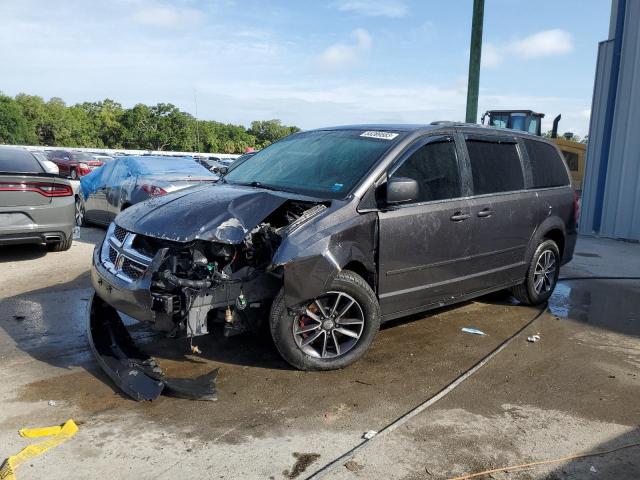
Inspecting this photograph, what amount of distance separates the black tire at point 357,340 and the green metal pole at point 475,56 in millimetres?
7126

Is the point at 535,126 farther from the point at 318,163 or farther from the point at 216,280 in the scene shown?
the point at 216,280

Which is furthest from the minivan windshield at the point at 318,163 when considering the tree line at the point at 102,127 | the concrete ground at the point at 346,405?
the tree line at the point at 102,127

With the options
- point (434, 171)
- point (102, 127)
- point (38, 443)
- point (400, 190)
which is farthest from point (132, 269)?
point (102, 127)

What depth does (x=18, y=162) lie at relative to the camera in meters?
7.59

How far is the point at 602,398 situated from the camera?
3.88 m

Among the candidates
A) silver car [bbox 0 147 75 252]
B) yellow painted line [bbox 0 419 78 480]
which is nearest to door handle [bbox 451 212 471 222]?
yellow painted line [bbox 0 419 78 480]

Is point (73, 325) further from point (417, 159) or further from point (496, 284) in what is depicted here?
point (496, 284)

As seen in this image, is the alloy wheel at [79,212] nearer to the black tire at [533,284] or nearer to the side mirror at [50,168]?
the side mirror at [50,168]

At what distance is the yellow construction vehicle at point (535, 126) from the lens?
61.1ft

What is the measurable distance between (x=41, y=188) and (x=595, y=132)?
10674 millimetres

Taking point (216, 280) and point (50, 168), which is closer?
point (216, 280)

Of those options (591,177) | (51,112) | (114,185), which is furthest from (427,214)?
(51,112)

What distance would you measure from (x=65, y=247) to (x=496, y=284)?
616cm

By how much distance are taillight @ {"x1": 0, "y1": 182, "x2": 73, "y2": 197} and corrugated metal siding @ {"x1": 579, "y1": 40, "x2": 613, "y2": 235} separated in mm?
10255
